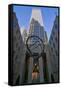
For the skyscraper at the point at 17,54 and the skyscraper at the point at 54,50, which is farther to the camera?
the skyscraper at the point at 54,50

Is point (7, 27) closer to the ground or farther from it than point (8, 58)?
farther from it

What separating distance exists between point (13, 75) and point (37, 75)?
0.53 feet

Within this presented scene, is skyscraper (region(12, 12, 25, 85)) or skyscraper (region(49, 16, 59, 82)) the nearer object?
skyscraper (region(12, 12, 25, 85))

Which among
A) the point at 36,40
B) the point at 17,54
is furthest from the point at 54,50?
the point at 17,54

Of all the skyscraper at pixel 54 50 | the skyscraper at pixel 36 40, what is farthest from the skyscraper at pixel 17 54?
the skyscraper at pixel 54 50

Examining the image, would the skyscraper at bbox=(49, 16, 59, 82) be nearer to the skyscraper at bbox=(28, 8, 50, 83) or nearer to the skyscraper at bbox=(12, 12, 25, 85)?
the skyscraper at bbox=(28, 8, 50, 83)

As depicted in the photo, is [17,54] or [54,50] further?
[54,50]

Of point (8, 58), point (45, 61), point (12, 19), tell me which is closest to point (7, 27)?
point (12, 19)

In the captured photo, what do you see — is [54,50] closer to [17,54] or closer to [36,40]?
[36,40]

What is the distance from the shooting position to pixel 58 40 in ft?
6.40

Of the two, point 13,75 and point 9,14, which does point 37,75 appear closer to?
point 13,75

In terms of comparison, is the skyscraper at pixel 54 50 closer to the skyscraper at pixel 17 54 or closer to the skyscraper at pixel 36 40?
the skyscraper at pixel 36 40

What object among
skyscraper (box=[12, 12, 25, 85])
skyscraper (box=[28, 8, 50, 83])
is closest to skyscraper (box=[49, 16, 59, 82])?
skyscraper (box=[28, 8, 50, 83])
